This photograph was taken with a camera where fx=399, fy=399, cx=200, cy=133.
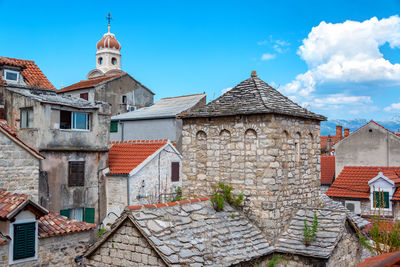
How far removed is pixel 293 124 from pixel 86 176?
43.1 feet

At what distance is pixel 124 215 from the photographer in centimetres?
818

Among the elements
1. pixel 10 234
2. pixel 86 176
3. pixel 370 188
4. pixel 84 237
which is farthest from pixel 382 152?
pixel 10 234

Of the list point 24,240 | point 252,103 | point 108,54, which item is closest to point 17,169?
point 24,240

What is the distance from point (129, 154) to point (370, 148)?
17885 millimetres

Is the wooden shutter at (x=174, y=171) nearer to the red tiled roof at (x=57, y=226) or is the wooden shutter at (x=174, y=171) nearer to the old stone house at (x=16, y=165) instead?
the red tiled roof at (x=57, y=226)

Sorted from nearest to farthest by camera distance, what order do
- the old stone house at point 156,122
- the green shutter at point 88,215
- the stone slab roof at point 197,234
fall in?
the stone slab roof at point 197,234 → the green shutter at point 88,215 → the old stone house at point 156,122

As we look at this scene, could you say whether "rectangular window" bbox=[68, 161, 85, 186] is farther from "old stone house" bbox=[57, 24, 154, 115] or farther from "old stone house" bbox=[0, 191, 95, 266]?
"old stone house" bbox=[57, 24, 154, 115]

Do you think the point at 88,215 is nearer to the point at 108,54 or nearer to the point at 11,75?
the point at 11,75

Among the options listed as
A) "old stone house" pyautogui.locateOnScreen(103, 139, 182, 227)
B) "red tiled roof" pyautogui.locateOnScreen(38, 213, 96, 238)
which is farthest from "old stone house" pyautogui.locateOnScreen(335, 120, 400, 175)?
"red tiled roof" pyautogui.locateOnScreen(38, 213, 96, 238)

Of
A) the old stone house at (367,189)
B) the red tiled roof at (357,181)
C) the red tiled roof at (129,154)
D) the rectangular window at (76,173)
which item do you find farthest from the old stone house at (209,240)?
the red tiled roof at (357,181)

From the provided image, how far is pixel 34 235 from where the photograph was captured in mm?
12883

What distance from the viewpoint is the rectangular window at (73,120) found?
20.0m

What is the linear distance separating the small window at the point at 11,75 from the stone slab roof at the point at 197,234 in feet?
50.5

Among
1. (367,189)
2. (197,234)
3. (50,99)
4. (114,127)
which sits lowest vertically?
(367,189)
